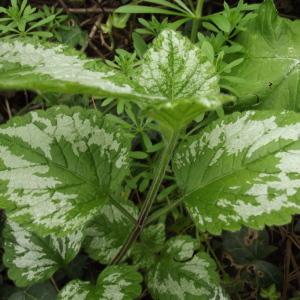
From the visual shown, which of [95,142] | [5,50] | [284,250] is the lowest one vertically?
[284,250]

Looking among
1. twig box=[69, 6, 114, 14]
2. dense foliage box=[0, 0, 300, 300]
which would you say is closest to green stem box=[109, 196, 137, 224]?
dense foliage box=[0, 0, 300, 300]

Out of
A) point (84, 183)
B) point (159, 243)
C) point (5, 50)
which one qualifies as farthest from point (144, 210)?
point (5, 50)

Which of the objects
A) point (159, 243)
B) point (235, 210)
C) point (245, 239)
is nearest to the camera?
point (235, 210)

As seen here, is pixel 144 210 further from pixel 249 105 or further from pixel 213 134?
pixel 249 105

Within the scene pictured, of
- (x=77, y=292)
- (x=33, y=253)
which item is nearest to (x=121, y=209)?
(x=77, y=292)

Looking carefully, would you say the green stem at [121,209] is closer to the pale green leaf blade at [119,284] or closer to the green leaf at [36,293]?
the pale green leaf blade at [119,284]

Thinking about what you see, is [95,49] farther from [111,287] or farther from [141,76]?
[111,287]
